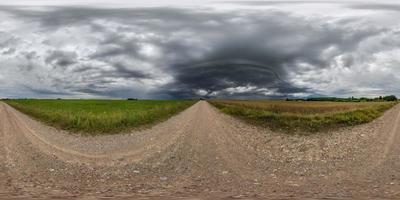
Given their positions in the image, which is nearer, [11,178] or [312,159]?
[11,178]

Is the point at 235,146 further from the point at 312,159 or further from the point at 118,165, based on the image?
the point at 118,165

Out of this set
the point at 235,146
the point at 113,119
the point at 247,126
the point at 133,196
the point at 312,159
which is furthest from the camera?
the point at 113,119

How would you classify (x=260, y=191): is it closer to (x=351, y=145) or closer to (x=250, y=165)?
(x=250, y=165)

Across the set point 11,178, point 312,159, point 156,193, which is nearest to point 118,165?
point 11,178

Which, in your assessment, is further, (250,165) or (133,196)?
(250,165)

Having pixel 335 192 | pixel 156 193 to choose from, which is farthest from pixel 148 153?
pixel 335 192

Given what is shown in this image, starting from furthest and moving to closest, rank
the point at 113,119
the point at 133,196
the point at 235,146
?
the point at 113,119
the point at 235,146
the point at 133,196
